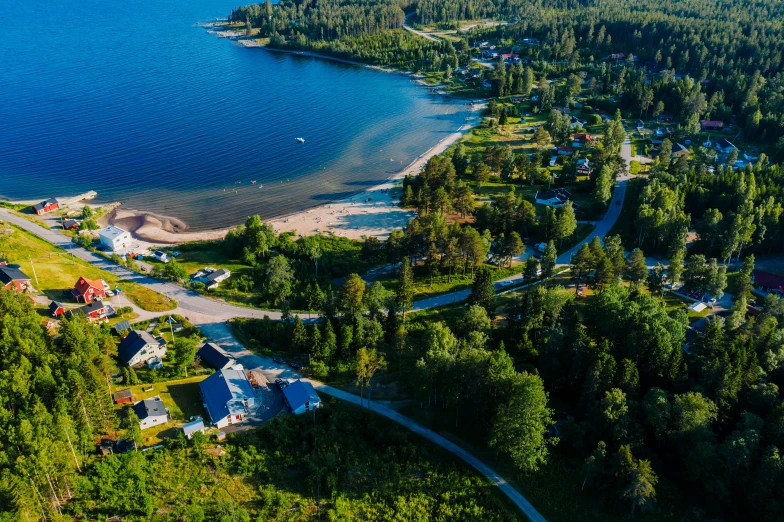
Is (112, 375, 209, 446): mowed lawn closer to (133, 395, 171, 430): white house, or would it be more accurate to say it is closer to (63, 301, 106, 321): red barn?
(133, 395, 171, 430): white house

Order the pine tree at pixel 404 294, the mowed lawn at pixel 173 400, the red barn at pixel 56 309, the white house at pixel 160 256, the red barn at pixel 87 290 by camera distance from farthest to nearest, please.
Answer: the white house at pixel 160 256
the red barn at pixel 87 290
the pine tree at pixel 404 294
the red barn at pixel 56 309
the mowed lawn at pixel 173 400

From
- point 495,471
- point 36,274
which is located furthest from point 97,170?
point 495,471

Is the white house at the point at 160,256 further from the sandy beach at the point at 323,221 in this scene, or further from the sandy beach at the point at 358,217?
the sandy beach at the point at 358,217

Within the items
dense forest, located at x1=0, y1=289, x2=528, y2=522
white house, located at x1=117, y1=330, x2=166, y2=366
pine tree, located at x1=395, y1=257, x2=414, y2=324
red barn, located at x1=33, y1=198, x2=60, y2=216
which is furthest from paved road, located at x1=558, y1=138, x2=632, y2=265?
red barn, located at x1=33, y1=198, x2=60, y2=216

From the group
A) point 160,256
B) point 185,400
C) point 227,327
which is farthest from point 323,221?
point 185,400

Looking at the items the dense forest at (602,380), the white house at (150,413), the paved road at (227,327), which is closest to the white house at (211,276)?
the paved road at (227,327)

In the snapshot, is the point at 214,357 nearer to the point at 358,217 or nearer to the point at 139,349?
the point at 139,349

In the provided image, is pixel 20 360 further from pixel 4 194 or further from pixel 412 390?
pixel 4 194
